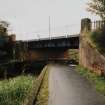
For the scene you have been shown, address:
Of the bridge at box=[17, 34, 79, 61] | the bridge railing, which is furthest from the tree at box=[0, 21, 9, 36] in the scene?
the bridge railing

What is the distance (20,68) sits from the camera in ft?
192

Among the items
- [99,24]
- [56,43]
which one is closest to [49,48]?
[56,43]

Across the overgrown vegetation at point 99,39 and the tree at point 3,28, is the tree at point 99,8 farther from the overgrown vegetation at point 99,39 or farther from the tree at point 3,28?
the tree at point 3,28

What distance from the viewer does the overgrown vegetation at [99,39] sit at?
2762 centimetres

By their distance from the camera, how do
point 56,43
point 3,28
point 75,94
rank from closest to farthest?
point 75,94
point 56,43
point 3,28

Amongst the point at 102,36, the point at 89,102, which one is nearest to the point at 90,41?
the point at 102,36

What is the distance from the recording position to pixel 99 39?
29.1 m

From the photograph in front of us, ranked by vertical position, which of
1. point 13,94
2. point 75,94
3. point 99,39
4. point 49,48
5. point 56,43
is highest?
point 99,39

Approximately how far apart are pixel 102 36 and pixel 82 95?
39.2 feet

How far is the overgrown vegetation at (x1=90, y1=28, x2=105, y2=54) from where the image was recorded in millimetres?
27616

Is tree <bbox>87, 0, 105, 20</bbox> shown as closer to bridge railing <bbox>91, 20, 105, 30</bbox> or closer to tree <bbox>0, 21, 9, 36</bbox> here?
bridge railing <bbox>91, 20, 105, 30</bbox>

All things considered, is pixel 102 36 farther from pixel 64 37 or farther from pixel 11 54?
pixel 11 54

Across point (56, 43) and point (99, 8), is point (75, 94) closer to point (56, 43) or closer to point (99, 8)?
point (99, 8)

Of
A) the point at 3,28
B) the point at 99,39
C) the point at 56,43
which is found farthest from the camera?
the point at 3,28
